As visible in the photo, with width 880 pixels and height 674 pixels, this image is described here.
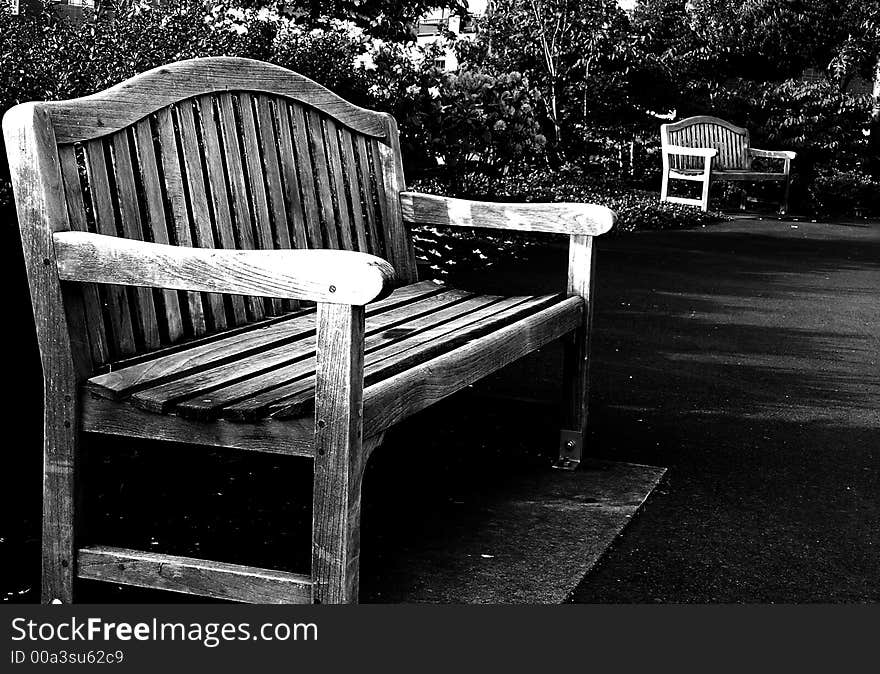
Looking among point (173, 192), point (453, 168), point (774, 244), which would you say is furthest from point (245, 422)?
point (774, 244)

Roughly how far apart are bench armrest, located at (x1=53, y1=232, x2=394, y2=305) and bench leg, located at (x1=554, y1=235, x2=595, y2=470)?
1.58 meters

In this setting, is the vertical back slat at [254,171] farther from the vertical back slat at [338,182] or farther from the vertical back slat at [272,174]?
the vertical back slat at [338,182]

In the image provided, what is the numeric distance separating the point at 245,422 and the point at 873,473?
7.58 feet

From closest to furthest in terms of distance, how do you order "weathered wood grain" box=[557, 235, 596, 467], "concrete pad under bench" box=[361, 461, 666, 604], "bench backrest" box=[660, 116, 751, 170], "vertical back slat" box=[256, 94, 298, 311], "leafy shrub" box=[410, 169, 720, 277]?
"concrete pad under bench" box=[361, 461, 666, 604] < "vertical back slat" box=[256, 94, 298, 311] < "weathered wood grain" box=[557, 235, 596, 467] < "leafy shrub" box=[410, 169, 720, 277] < "bench backrest" box=[660, 116, 751, 170]

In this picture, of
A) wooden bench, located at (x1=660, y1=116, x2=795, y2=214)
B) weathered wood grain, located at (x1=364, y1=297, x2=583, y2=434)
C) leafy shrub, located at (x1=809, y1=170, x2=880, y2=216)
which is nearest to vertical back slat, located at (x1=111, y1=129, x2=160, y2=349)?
weathered wood grain, located at (x1=364, y1=297, x2=583, y2=434)

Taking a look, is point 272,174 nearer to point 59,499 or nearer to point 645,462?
Answer: point 59,499

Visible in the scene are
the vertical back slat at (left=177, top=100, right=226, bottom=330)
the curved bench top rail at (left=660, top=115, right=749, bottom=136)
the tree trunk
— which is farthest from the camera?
the tree trunk

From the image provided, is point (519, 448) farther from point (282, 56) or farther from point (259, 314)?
point (282, 56)

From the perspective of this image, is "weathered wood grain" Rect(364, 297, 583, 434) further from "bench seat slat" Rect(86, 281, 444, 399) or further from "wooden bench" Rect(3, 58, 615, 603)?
"bench seat slat" Rect(86, 281, 444, 399)

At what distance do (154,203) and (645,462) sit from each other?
186cm

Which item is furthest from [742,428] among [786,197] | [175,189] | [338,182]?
[786,197]

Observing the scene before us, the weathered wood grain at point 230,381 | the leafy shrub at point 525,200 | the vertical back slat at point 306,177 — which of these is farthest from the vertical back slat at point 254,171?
the leafy shrub at point 525,200

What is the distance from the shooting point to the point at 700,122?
14.1 metres

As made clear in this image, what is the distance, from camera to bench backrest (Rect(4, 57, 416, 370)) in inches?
94.9
